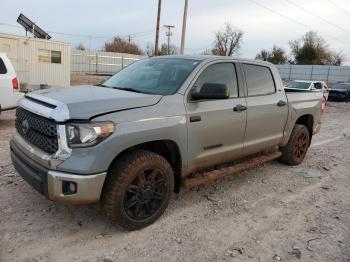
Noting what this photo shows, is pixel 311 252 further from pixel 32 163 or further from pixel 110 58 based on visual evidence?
pixel 110 58

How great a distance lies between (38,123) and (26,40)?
16.1 meters

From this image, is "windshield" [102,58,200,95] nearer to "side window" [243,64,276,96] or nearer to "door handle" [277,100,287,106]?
"side window" [243,64,276,96]

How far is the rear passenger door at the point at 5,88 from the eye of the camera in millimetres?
8766

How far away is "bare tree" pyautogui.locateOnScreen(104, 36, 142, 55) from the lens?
2505 inches

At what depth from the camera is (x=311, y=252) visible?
Result: 3.61 meters

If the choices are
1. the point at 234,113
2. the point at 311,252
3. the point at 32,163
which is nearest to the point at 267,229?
the point at 311,252

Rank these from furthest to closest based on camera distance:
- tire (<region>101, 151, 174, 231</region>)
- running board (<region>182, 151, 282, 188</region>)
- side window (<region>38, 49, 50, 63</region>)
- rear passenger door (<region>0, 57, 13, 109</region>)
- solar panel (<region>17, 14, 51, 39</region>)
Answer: solar panel (<region>17, 14, 51, 39</region>), side window (<region>38, 49, 50, 63</region>), rear passenger door (<region>0, 57, 13, 109</region>), running board (<region>182, 151, 282, 188</region>), tire (<region>101, 151, 174, 231</region>)

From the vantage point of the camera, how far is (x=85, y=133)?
3.30 metres

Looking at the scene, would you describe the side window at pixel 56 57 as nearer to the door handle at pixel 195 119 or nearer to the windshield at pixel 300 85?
the windshield at pixel 300 85

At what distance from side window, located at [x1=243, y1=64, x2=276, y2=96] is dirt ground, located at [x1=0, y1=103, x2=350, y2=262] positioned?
1.44 m

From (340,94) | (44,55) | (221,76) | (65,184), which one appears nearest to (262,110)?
(221,76)

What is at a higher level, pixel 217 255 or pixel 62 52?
pixel 62 52

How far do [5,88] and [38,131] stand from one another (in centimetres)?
605

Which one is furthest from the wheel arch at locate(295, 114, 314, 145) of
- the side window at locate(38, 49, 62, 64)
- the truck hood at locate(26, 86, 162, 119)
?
the side window at locate(38, 49, 62, 64)
